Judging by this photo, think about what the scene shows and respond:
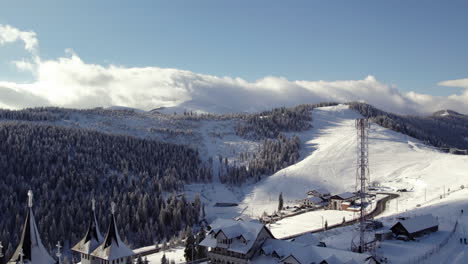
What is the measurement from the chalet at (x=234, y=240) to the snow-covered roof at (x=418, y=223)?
29.7m

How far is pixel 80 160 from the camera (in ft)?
612

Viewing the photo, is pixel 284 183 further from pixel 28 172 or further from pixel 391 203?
pixel 28 172

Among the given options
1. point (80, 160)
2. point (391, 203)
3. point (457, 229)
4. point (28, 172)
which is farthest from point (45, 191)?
point (457, 229)

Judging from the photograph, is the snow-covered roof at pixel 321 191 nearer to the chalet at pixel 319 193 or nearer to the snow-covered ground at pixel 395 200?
the chalet at pixel 319 193

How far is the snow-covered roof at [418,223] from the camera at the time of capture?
8188 cm

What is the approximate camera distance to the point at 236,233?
68000mm

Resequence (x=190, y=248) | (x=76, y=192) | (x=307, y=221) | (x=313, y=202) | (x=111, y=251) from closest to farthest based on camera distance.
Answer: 1. (x=111, y=251)
2. (x=190, y=248)
3. (x=307, y=221)
4. (x=313, y=202)
5. (x=76, y=192)

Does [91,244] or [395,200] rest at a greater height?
[91,244]

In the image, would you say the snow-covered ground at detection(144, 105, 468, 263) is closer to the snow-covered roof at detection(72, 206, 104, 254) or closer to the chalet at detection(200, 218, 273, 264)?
the chalet at detection(200, 218, 273, 264)

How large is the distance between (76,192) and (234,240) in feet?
348

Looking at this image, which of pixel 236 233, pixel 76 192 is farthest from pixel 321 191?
pixel 236 233

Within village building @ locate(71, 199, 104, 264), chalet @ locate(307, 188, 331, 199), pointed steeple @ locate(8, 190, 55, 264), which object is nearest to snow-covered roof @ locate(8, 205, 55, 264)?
pointed steeple @ locate(8, 190, 55, 264)

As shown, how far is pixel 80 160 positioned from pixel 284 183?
292ft

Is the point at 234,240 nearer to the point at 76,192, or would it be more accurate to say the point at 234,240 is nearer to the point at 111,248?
the point at 111,248
